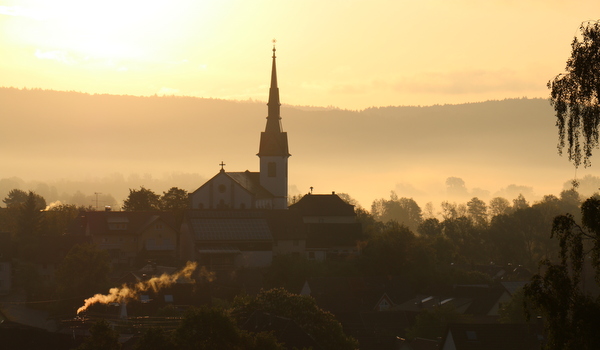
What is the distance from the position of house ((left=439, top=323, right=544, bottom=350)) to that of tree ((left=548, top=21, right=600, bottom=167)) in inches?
1223

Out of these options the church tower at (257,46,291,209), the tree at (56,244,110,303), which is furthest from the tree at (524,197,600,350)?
the church tower at (257,46,291,209)

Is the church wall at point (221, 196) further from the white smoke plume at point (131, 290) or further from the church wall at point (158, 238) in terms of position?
the white smoke plume at point (131, 290)

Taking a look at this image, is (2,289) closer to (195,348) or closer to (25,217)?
(25,217)

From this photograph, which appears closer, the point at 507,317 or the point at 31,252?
the point at 507,317

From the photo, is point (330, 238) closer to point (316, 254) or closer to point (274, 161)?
point (316, 254)

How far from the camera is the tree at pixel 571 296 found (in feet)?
89.0

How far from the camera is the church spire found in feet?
387

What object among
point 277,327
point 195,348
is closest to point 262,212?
point 277,327

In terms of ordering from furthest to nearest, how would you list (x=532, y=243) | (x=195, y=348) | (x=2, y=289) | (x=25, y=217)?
(x=532, y=243)
(x=25, y=217)
(x=2, y=289)
(x=195, y=348)

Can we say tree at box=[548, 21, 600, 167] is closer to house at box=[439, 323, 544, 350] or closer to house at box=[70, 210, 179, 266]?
house at box=[439, 323, 544, 350]

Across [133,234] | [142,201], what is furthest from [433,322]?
[142,201]

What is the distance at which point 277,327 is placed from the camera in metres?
57.2

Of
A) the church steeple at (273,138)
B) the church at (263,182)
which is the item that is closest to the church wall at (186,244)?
the church at (263,182)

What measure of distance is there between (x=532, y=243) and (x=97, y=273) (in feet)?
211
